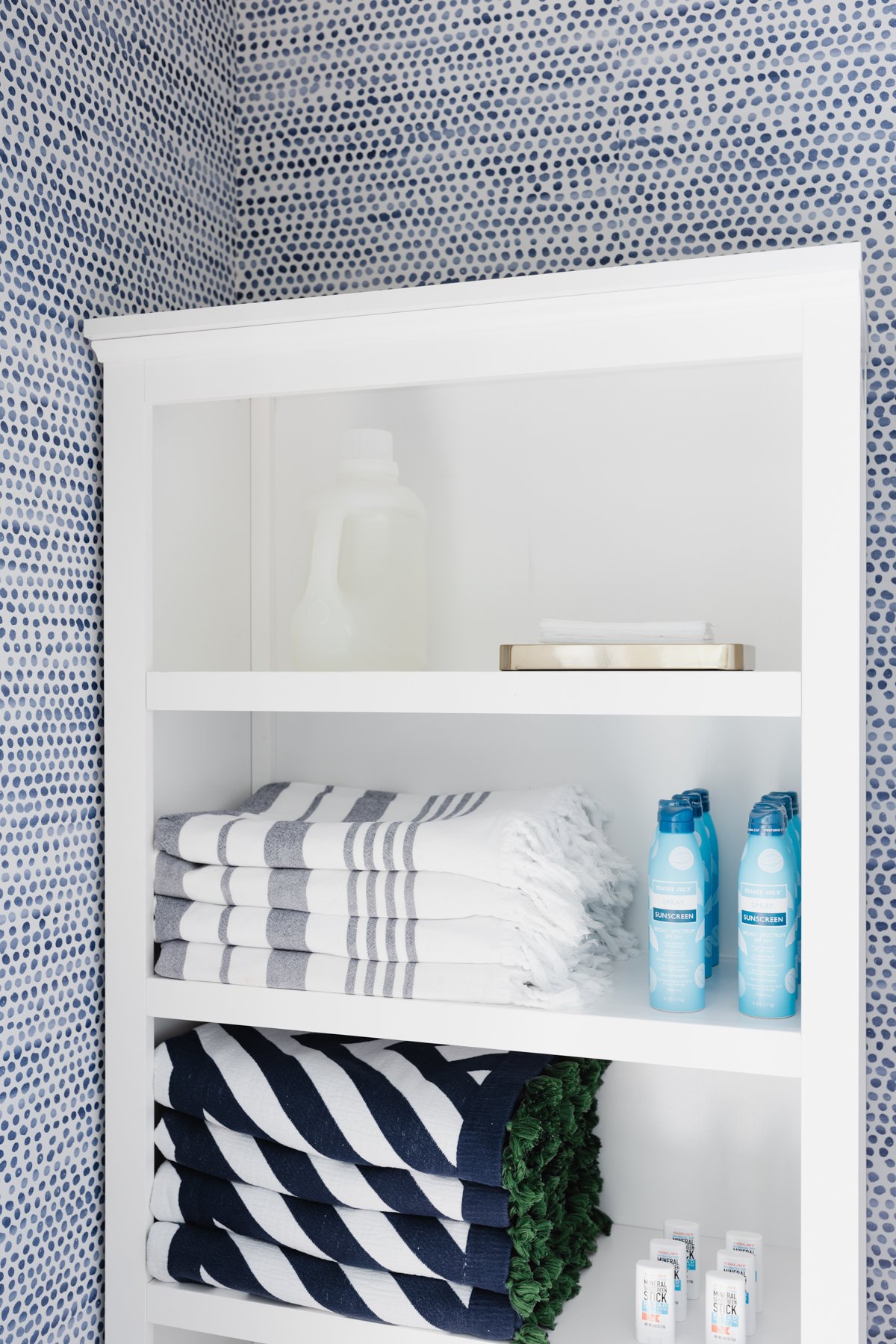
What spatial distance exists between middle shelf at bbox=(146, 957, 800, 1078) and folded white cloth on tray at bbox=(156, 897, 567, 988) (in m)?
0.04

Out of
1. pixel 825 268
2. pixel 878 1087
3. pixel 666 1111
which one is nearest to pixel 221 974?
pixel 666 1111

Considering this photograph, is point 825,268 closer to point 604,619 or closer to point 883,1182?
point 604,619

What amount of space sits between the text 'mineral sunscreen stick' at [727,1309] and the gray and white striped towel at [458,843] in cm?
27

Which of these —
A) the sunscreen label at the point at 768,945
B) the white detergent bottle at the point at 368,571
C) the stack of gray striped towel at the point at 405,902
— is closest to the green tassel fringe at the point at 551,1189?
the stack of gray striped towel at the point at 405,902

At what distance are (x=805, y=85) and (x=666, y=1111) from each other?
3.63 feet

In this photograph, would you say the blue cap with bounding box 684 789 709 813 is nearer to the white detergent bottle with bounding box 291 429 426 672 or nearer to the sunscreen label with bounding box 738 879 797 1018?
the sunscreen label with bounding box 738 879 797 1018

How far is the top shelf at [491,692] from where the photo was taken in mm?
932

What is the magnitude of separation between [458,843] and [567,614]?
0.87 ft

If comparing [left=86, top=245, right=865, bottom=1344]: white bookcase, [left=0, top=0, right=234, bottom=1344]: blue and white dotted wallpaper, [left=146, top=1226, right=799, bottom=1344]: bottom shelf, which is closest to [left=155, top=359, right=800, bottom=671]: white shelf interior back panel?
[left=86, top=245, right=865, bottom=1344]: white bookcase

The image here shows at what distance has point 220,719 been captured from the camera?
1303 millimetres

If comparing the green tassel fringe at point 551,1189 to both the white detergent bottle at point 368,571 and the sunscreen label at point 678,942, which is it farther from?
the white detergent bottle at point 368,571

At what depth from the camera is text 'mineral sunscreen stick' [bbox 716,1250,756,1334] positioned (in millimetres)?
1027

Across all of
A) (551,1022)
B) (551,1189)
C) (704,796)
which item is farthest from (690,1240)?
(704,796)

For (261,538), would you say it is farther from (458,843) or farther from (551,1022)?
(551,1022)
